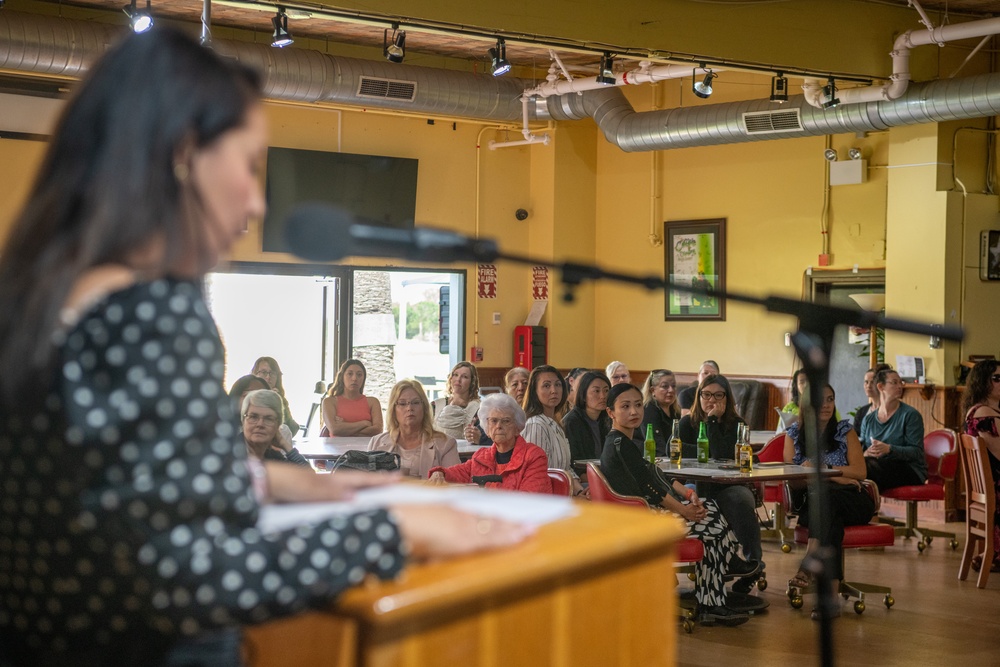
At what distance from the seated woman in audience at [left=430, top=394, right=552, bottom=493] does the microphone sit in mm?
4211

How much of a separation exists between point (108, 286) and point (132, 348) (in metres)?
0.07

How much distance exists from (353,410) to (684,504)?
12.0 feet

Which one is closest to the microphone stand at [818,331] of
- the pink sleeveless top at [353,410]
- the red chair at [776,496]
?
the red chair at [776,496]

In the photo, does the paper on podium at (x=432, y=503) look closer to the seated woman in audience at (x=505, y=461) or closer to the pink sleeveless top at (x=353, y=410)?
the seated woman in audience at (x=505, y=461)

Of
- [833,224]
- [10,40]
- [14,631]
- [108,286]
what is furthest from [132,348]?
[833,224]

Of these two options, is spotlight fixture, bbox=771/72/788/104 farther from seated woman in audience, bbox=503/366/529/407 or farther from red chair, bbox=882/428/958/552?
seated woman in audience, bbox=503/366/529/407

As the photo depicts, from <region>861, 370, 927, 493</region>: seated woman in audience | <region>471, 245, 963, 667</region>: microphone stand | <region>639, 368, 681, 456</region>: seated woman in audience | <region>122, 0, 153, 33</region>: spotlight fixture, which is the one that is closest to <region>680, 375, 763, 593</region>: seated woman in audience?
<region>639, 368, 681, 456</region>: seated woman in audience

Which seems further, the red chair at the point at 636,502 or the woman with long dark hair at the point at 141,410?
the red chair at the point at 636,502

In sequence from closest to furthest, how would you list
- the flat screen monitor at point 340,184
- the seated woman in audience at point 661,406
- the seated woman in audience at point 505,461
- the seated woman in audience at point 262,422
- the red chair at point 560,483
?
1. the seated woman in audience at point 262,422
2. the seated woman in audience at point 505,461
3. the red chair at point 560,483
4. the seated woman in audience at point 661,406
5. the flat screen monitor at point 340,184

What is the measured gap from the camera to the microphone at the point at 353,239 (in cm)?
136

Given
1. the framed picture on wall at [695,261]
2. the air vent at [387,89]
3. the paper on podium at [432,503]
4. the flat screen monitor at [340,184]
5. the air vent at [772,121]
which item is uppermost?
the air vent at [387,89]

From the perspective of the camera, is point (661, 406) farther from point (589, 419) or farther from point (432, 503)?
point (432, 503)

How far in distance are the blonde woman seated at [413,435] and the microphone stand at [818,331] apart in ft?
14.8

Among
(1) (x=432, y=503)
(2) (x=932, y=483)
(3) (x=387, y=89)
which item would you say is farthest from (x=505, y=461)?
(3) (x=387, y=89)
